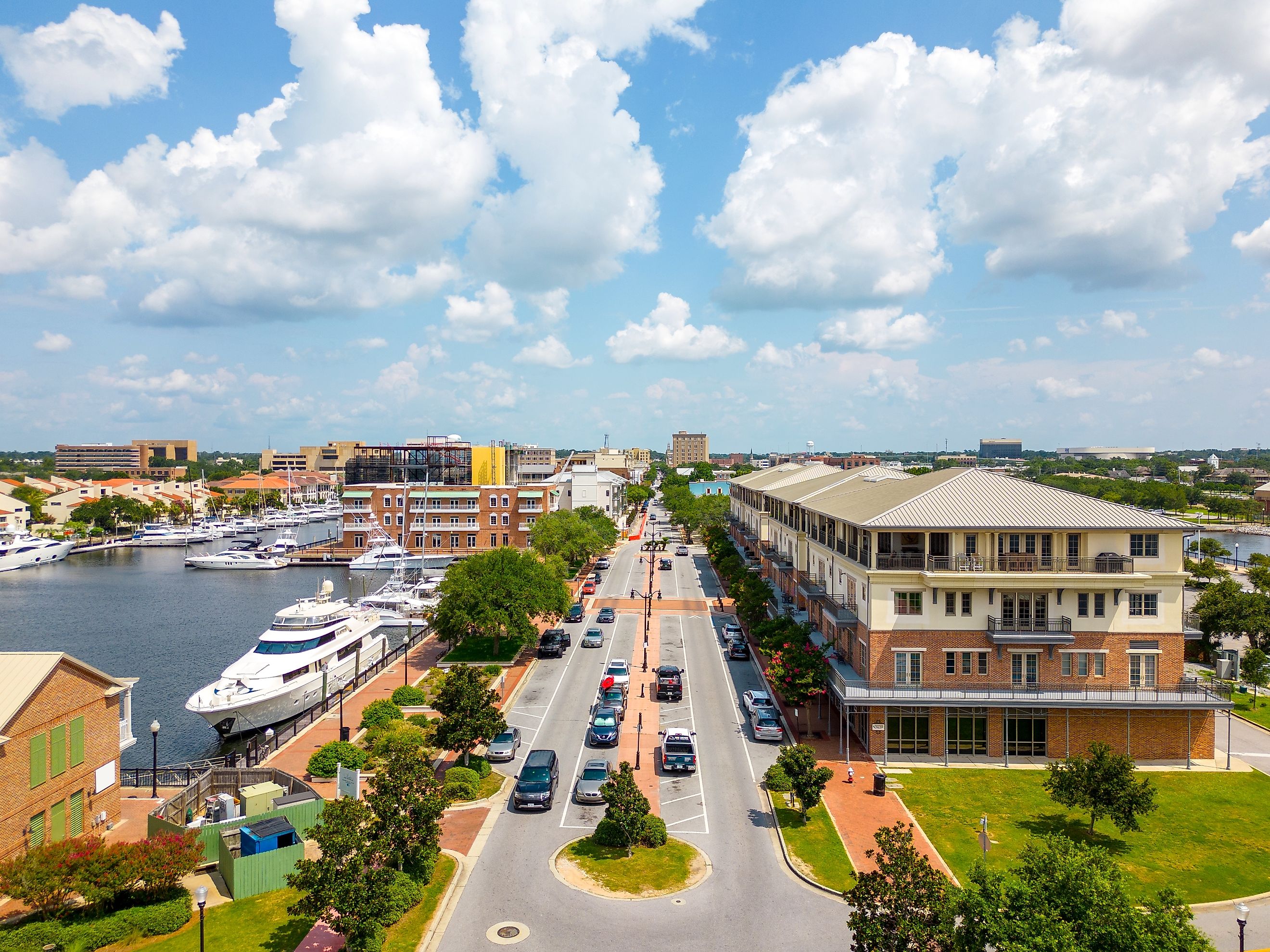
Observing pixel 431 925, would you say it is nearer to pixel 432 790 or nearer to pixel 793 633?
pixel 432 790

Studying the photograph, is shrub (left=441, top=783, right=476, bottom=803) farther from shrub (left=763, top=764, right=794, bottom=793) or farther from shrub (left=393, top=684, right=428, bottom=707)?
shrub (left=393, top=684, right=428, bottom=707)

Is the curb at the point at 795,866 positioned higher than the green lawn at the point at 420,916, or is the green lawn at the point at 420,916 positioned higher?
the green lawn at the point at 420,916

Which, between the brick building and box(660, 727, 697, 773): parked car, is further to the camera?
box(660, 727, 697, 773): parked car

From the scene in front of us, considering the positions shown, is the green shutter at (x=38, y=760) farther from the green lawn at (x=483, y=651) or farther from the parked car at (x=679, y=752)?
the green lawn at (x=483, y=651)

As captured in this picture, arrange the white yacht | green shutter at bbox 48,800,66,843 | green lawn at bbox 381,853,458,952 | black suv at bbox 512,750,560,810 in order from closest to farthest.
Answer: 1. green lawn at bbox 381,853,458,952
2. green shutter at bbox 48,800,66,843
3. black suv at bbox 512,750,560,810
4. the white yacht

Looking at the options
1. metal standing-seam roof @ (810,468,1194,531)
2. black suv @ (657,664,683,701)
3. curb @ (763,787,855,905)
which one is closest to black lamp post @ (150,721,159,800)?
curb @ (763,787,855,905)

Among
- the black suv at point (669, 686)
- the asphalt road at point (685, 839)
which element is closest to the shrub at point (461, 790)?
the asphalt road at point (685, 839)

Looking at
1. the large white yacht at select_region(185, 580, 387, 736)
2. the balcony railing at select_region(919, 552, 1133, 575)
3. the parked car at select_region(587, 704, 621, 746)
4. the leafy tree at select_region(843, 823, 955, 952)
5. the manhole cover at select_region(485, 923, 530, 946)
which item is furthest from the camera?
the large white yacht at select_region(185, 580, 387, 736)
